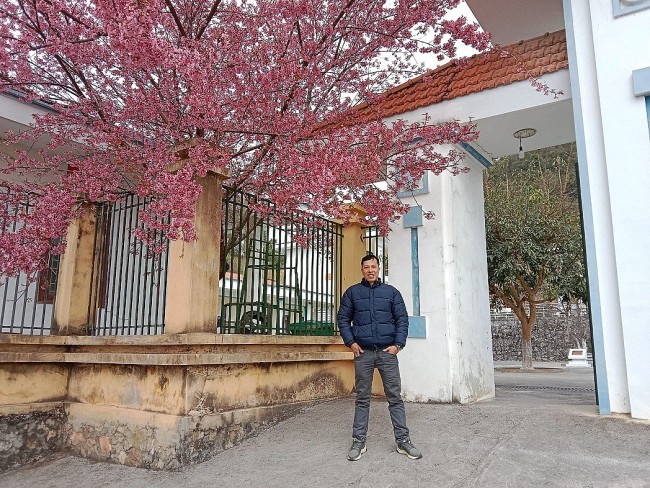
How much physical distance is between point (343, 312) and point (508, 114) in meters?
3.65

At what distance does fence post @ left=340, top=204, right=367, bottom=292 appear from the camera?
7852 millimetres

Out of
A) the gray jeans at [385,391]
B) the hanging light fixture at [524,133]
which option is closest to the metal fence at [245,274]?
the gray jeans at [385,391]

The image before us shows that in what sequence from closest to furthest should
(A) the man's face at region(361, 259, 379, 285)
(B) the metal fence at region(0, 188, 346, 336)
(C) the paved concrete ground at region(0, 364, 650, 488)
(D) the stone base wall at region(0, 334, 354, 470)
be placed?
(C) the paved concrete ground at region(0, 364, 650, 488) < (D) the stone base wall at region(0, 334, 354, 470) < (A) the man's face at region(361, 259, 379, 285) < (B) the metal fence at region(0, 188, 346, 336)

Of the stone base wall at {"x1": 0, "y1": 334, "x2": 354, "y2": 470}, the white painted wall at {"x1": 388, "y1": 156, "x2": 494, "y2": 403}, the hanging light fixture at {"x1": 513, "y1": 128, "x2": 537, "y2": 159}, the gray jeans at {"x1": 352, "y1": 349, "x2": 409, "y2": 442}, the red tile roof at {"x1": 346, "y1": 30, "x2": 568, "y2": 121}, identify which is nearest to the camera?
the gray jeans at {"x1": 352, "y1": 349, "x2": 409, "y2": 442}

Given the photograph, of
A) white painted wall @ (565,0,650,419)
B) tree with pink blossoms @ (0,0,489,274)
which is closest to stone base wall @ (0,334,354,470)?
tree with pink blossoms @ (0,0,489,274)

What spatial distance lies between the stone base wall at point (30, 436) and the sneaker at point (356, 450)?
3.44 metres

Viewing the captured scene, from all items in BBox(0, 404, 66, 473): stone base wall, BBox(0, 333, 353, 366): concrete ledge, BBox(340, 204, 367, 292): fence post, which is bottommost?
BBox(0, 404, 66, 473): stone base wall

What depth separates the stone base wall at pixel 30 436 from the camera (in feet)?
17.8

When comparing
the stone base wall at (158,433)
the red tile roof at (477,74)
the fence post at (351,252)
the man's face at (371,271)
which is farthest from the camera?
the fence post at (351,252)

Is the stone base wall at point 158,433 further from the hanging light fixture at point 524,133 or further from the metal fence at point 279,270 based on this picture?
the hanging light fixture at point 524,133

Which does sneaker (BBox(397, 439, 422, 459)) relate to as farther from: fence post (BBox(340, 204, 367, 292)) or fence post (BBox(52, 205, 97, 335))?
fence post (BBox(52, 205, 97, 335))

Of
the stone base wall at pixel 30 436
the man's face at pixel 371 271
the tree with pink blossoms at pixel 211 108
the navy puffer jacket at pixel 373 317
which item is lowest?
the stone base wall at pixel 30 436

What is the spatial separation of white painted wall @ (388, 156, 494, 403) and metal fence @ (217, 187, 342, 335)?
0.99 metres

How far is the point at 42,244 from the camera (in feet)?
18.1
